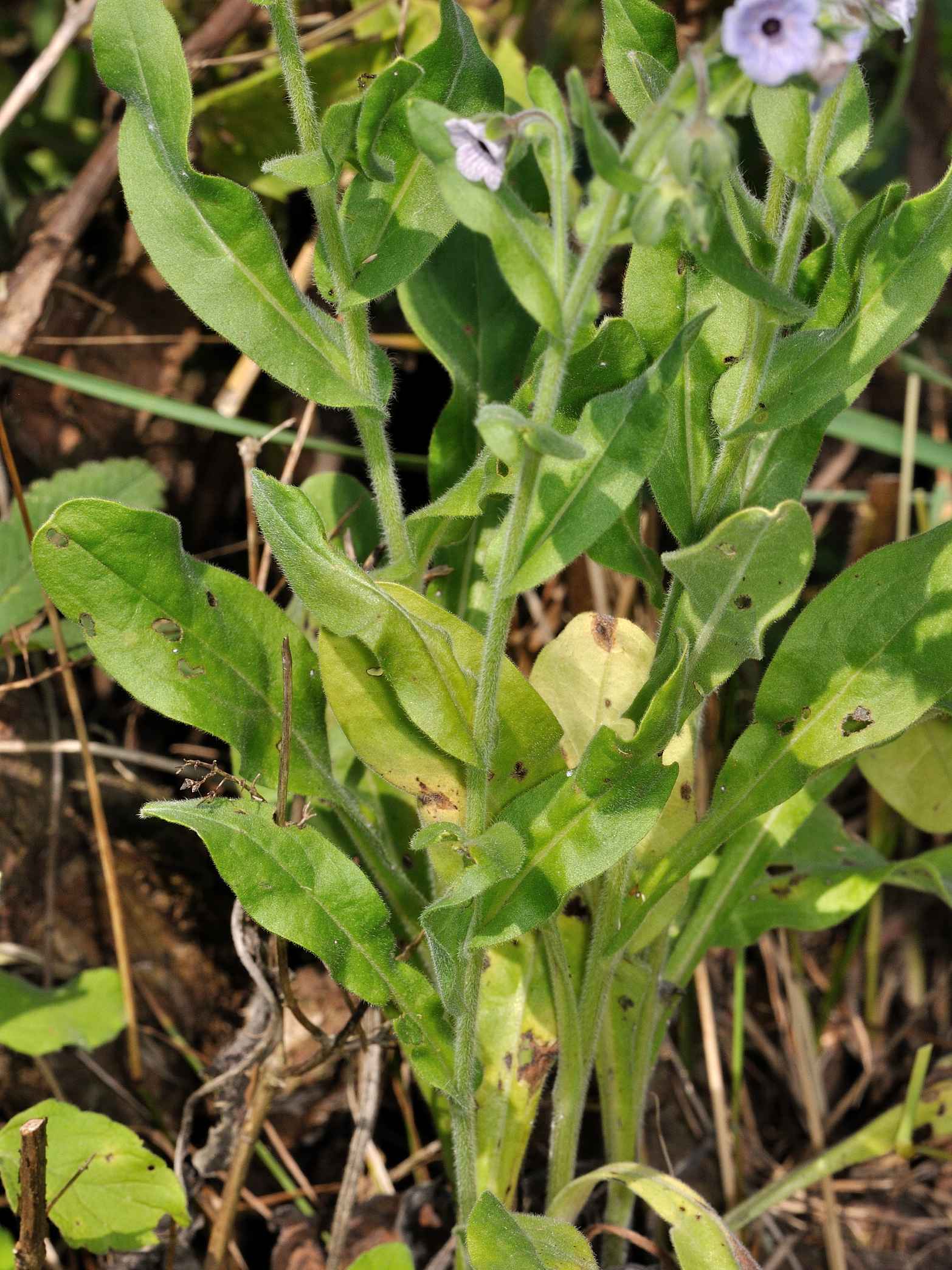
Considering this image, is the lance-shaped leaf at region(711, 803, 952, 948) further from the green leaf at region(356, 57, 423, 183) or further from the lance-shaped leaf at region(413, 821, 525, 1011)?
the green leaf at region(356, 57, 423, 183)

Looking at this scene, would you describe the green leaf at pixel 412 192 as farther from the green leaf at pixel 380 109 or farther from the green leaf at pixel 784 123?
the green leaf at pixel 784 123

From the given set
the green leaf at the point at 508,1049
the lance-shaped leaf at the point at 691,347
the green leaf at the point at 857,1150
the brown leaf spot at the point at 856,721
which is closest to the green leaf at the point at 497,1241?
the green leaf at the point at 508,1049

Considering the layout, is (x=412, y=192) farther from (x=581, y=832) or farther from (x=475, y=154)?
(x=581, y=832)

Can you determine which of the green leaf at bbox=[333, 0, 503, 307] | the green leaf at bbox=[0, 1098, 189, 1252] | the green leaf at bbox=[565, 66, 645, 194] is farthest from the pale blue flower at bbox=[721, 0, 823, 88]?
the green leaf at bbox=[0, 1098, 189, 1252]

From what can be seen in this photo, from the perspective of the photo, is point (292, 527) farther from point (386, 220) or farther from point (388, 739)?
point (386, 220)

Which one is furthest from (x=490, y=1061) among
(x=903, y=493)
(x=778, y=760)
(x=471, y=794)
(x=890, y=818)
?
(x=903, y=493)

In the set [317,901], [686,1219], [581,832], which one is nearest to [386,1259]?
[686,1219]
